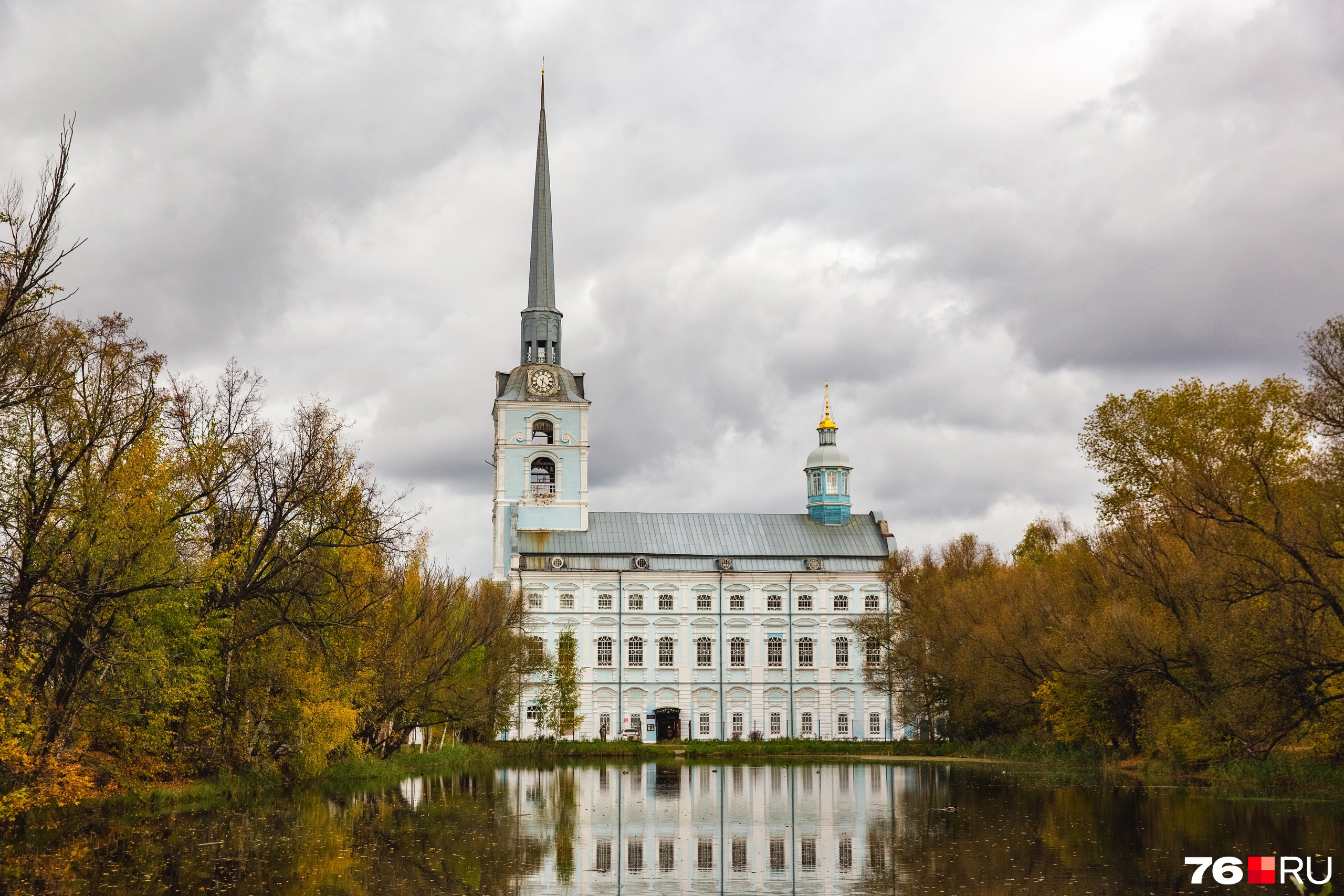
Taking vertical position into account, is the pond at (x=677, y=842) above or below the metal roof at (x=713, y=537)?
below

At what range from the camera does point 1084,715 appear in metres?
44.2

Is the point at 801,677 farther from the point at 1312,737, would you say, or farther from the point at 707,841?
the point at 707,841

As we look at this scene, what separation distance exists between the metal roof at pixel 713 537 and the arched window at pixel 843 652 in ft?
18.3

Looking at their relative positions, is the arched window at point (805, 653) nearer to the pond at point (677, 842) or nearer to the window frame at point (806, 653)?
the window frame at point (806, 653)

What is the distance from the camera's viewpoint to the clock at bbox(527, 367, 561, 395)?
86.1m

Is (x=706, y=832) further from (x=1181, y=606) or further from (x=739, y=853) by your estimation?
(x=1181, y=606)

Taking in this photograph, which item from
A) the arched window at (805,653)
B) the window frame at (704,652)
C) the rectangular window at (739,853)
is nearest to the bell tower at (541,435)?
the window frame at (704,652)

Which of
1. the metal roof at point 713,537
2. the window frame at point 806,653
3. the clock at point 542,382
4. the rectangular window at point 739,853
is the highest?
the clock at point 542,382

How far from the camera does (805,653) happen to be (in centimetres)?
8319

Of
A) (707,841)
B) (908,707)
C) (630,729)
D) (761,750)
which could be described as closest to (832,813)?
(707,841)

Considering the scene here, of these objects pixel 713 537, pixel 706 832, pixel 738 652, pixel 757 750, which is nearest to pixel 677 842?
pixel 706 832

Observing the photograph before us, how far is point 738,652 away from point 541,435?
19053 millimetres

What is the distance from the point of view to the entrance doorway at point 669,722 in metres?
81.2

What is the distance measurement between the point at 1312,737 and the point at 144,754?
2586cm
